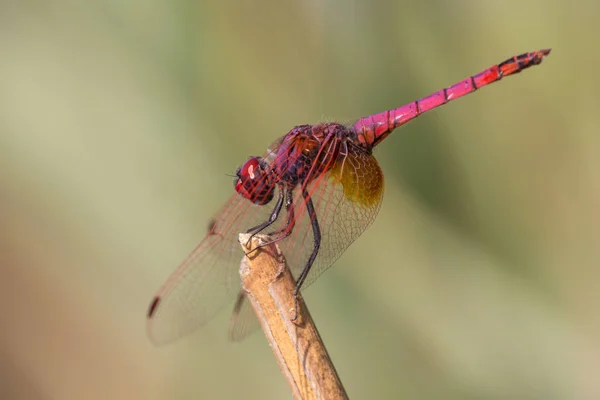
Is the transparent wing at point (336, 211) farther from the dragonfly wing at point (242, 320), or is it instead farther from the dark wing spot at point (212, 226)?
A: the dark wing spot at point (212, 226)

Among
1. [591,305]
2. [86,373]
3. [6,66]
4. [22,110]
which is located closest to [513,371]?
[591,305]

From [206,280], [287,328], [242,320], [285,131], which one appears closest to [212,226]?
[206,280]

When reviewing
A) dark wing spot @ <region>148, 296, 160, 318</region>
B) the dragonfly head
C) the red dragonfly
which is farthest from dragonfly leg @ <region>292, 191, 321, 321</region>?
dark wing spot @ <region>148, 296, 160, 318</region>

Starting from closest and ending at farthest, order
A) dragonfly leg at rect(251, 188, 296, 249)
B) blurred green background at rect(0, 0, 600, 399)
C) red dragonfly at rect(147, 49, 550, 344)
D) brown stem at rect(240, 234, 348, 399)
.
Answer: brown stem at rect(240, 234, 348, 399) < dragonfly leg at rect(251, 188, 296, 249) < red dragonfly at rect(147, 49, 550, 344) < blurred green background at rect(0, 0, 600, 399)

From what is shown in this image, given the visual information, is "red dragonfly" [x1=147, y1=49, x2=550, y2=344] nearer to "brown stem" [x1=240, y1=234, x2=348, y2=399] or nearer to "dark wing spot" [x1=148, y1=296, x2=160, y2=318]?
"dark wing spot" [x1=148, y1=296, x2=160, y2=318]

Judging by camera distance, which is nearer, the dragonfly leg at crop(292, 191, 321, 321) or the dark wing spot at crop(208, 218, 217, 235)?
the dragonfly leg at crop(292, 191, 321, 321)

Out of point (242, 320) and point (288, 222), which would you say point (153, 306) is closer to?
point (242, 320)
